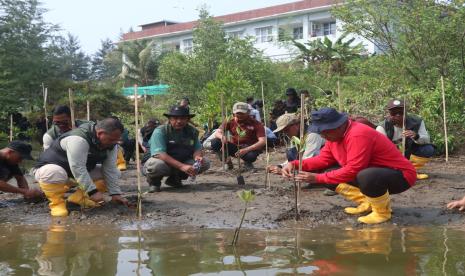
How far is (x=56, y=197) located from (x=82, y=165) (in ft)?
2.11

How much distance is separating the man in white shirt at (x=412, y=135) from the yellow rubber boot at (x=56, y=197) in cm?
425

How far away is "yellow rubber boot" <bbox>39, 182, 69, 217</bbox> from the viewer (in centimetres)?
530

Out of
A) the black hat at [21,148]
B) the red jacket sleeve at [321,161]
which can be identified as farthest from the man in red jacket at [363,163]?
the black hat at [21,148]

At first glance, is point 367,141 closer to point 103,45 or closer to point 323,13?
point 323,13

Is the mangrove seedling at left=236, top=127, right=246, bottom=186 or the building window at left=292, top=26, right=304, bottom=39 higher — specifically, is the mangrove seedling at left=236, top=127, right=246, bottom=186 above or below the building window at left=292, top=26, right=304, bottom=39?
below

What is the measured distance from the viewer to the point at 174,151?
6473 millimetres

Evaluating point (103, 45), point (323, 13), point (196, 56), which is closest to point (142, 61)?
point (323, 13)

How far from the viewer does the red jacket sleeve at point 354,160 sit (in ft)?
14.8

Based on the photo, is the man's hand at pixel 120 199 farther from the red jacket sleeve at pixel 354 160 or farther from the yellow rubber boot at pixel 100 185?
the red jacket sleeve at pixel 354 160

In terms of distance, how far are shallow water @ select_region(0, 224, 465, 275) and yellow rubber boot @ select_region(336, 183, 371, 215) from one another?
0.51 meters

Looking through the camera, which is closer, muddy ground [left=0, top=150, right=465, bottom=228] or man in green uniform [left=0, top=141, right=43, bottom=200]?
muddy ground [left=0, top=150, right=465, bottom=228]

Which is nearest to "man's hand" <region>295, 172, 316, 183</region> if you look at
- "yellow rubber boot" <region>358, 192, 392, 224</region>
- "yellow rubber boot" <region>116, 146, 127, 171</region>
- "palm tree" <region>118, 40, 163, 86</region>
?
"yellow rubber boot" <region>358, 192, 392, 224</region>

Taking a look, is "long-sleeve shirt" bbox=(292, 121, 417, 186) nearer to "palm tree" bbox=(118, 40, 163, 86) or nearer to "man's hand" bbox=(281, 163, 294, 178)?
"man's hand" bbox=(281, 163, 294, 178)

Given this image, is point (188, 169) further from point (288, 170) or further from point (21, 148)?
point (21, 148)
